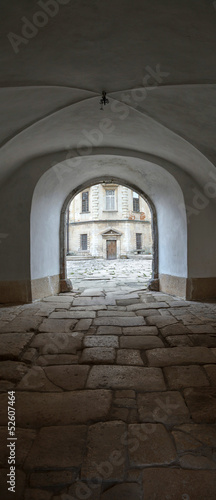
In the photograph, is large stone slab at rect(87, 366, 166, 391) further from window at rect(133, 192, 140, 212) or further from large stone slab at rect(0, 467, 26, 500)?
window at rect(133, 192, 140, 212)

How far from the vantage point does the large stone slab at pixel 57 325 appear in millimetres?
4000

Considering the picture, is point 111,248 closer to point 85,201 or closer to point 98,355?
point 85,201

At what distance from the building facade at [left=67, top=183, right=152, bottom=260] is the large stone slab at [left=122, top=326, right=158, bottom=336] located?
827 inches

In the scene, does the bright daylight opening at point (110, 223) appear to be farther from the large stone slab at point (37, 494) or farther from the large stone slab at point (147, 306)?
the large stone slab at point (37, 494)

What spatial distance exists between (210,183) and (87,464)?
5465mm

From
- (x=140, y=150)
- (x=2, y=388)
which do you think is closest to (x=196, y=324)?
(x=2, y=388)

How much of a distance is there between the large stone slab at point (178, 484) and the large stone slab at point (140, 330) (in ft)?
7.57

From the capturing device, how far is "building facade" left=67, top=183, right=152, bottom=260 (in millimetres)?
25578

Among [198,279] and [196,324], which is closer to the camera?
[196,324]

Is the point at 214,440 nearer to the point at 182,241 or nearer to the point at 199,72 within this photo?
the point at 199,72

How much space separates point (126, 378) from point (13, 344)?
5.29 ft

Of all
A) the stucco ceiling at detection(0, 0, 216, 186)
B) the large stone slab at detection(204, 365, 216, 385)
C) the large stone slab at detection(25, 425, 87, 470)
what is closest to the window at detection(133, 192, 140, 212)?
the stucco ceiling at detection(0, 0, 216, 186)

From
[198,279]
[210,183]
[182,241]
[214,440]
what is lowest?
[214,440]

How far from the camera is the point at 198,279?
244 inches
